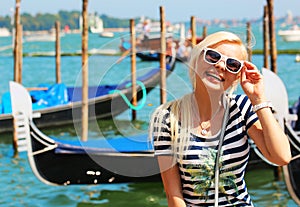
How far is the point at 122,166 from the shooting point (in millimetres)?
1609

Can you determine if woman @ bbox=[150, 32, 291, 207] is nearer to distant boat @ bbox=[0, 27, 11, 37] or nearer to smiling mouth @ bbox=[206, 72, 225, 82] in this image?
smiling mouth @ bbox=[206, 72, 225, 82]

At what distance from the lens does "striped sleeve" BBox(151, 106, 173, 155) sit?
4.50ft

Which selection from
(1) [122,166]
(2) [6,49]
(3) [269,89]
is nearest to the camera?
(1) [122,166]

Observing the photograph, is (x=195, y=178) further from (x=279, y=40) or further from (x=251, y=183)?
(x=279, y=40)

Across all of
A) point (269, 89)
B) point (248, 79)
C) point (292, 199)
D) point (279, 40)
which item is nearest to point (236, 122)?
point (248, 79)

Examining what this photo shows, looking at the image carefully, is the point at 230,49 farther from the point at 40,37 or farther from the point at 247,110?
the point at 40,37

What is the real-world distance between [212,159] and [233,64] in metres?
0.18

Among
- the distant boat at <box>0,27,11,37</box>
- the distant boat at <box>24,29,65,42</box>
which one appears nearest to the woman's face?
the distant boat at <box>24,29,65,42</box>

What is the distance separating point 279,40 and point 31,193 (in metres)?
42.1

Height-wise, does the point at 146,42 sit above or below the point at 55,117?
above

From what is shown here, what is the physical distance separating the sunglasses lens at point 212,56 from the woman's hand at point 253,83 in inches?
2.1

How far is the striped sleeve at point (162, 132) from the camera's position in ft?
4.50

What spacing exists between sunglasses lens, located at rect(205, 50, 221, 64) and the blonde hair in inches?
0.7

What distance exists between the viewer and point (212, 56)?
1.33 m
